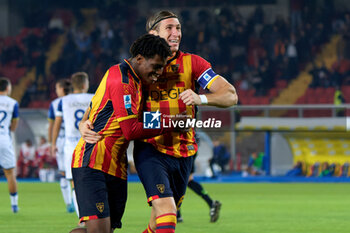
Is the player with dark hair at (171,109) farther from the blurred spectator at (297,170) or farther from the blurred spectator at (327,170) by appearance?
the blurred spectator at (327,170)

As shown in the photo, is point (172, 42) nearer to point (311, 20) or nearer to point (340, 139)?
point (340, 139)

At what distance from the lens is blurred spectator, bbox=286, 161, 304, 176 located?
1944cm

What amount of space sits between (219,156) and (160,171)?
45.6ft

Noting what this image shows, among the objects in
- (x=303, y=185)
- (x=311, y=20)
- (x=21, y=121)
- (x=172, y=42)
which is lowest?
(x=303, y=185)

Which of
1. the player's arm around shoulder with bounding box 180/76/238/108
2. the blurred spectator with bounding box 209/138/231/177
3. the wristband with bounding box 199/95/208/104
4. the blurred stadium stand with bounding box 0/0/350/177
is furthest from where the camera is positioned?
the blurred stadium stand with bounding box 0/0/350/177

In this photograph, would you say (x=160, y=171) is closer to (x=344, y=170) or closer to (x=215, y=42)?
(x=344, y=170)

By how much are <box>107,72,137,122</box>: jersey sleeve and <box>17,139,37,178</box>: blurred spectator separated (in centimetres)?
1542

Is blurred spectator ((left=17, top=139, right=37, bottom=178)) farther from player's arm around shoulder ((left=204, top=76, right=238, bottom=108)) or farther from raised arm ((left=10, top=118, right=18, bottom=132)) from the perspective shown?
player's arm around shoulder ((left=204, top=76, right=238, bottom=108))

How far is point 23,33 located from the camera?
3175cm

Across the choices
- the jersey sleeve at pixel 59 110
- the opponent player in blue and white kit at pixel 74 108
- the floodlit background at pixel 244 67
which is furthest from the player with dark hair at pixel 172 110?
the floodlit background at pixel 244 67

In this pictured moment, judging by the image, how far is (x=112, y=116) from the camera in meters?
5.00

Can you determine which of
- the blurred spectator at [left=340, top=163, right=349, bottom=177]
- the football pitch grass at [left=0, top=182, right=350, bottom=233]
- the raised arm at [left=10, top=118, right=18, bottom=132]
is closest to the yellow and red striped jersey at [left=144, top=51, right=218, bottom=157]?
the football pitch grass at [left=0, top=182, right=350, bottom=233]

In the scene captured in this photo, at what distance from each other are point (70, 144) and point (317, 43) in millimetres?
20394

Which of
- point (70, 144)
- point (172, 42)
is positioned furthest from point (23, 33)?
point (172, 42)
